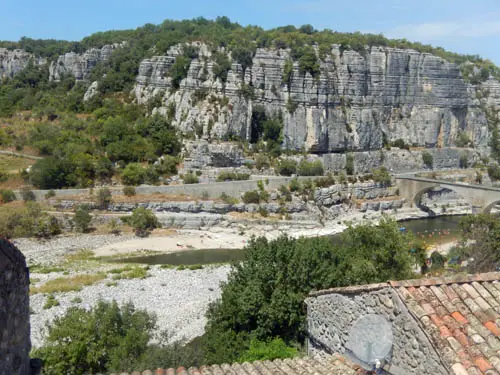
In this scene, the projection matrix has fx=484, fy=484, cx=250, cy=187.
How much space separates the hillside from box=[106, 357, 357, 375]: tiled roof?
36.2 m

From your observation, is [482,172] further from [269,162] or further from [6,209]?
[6,209]

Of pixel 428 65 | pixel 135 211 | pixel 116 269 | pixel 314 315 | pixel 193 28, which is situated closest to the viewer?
pixel 314 315

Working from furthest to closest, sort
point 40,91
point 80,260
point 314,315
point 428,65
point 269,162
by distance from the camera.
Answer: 1. point 40,91
2. point 428,65
3. point 269,162
4. point 80,260
5. point 314,315

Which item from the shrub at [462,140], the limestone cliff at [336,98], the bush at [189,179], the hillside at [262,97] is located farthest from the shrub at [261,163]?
the shrub at [462,140]

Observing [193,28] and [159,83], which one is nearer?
[159,83]

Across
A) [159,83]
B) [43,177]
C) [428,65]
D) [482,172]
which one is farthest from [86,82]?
[482,172]

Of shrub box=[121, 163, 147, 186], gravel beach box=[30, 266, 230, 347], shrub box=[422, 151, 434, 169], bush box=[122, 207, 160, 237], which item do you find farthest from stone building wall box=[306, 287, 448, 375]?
shrub box=[422, 151, 434, 169]

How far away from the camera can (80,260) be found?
28.3 metres

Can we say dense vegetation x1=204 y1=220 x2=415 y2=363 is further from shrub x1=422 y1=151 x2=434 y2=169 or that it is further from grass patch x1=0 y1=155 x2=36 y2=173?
shrub x1=422 y1=151 x2=434 y2=169

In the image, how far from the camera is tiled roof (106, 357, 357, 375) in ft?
21.6

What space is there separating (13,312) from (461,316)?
4.83 metres

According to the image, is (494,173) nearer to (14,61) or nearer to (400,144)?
(400,144)

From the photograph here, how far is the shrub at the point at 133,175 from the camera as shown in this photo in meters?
38.8

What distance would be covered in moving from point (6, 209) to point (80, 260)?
844cm
